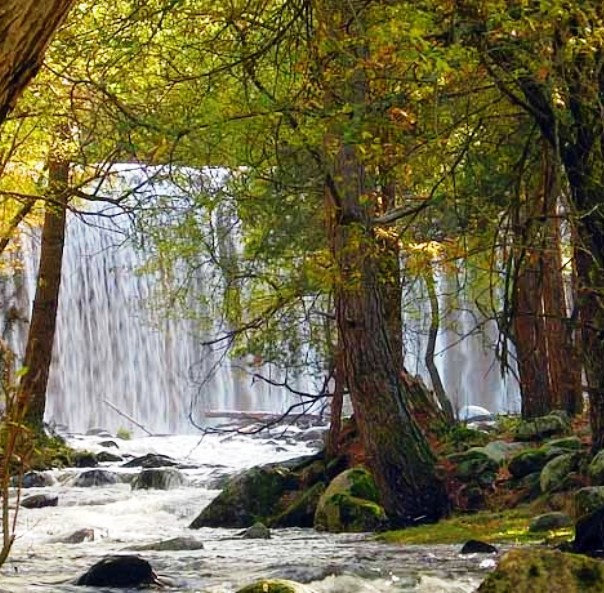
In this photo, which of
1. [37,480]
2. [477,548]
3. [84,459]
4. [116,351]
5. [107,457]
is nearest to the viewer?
[477,548]

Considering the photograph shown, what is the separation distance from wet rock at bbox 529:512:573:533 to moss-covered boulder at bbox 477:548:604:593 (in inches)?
155

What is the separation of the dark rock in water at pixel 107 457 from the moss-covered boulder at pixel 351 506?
8322 millimetres

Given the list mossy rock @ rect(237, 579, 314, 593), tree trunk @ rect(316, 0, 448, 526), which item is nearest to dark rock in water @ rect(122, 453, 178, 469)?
tree trunk @ rect(316, 0, 448, 526)

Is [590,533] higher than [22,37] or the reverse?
the reverse

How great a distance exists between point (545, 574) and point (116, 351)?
889 inches

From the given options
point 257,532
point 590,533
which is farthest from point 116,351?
point 590,533

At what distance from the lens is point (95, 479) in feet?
52.5

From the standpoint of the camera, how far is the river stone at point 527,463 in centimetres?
1133

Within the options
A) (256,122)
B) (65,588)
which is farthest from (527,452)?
(65,588)

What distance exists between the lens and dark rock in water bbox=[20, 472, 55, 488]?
627 inches

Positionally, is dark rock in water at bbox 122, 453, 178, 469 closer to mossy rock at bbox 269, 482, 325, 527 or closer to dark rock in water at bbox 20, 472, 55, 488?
dark rock in water at bbox 20, 472, 55, 488

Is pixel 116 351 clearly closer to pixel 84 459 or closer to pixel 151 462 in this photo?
pixel 84 459

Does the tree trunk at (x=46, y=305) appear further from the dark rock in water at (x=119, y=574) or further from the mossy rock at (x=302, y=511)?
the dark rock in water at (x=119, y=574)

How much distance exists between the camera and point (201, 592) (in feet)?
23.8
